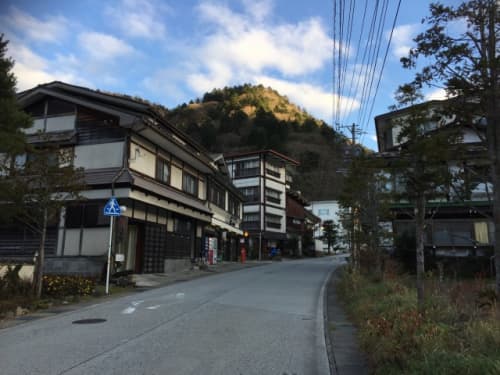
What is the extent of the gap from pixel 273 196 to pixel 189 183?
2621cm

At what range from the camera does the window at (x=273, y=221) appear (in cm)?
4934

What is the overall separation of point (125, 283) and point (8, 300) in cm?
502

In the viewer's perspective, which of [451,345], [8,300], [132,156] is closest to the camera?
[451,345]

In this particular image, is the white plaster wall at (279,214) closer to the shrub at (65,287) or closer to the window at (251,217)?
the window at (251,217)

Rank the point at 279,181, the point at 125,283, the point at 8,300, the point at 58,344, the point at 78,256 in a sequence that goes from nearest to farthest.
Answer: the point at 58,344, the point at 8,300, the point at 125,283, the point at 78,256, the point at 279,181

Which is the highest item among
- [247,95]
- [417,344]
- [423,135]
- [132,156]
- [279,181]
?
[247,95]

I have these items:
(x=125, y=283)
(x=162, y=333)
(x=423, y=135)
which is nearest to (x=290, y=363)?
(x=162, y=333)

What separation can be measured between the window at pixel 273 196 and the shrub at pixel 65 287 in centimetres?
3710

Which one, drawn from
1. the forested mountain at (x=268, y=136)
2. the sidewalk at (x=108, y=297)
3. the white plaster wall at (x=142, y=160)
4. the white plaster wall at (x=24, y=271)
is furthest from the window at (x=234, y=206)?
the forested mountain at (x=268, y=136)

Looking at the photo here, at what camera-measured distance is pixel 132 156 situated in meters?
18.4

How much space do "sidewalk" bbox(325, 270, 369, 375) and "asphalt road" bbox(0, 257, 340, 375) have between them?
0.17 metres

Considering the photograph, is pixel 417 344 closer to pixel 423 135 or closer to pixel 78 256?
pixel 423 135

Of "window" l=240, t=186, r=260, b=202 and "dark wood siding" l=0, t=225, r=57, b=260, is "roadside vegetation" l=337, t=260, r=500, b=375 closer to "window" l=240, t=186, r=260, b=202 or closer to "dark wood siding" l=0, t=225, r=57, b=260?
"dark wood siding" l=0, t=225, r=57, b=260

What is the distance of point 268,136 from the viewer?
259ft
